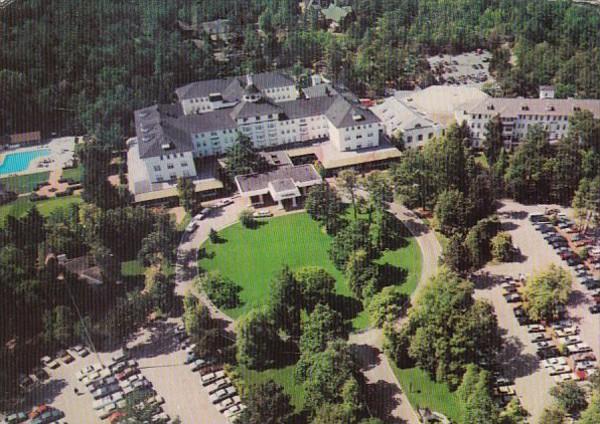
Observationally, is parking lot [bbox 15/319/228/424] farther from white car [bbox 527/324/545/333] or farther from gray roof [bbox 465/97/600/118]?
gray roof [bbox 465/97/600/118]

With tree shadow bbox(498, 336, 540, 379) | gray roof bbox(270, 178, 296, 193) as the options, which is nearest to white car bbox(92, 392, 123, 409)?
→ gray roof bbox(270, 178, 296, 193)

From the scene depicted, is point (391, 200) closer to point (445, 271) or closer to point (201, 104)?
point (445, 271)

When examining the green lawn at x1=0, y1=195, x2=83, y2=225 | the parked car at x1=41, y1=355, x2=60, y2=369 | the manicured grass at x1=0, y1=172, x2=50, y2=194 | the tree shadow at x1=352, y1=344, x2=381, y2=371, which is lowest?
the parked car at x1=41, y1=355, x2=60, y2=369

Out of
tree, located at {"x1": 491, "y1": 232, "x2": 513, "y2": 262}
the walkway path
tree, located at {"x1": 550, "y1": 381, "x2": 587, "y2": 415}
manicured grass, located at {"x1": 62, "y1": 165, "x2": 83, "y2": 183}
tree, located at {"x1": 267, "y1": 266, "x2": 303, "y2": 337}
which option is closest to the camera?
tree, located at {"x1": 550, "y1": 381, "x2": 587, "y2": 415}

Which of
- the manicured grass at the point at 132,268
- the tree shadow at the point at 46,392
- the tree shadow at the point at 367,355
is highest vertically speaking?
the manicured grass at the point at 132,268

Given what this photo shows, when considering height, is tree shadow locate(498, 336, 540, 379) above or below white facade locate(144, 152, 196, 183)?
below

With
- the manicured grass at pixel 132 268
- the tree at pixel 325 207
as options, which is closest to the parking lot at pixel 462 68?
the tree at pixel 325 207

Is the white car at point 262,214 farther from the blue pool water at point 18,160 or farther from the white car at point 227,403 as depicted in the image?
the blue pool water at point 18,160
